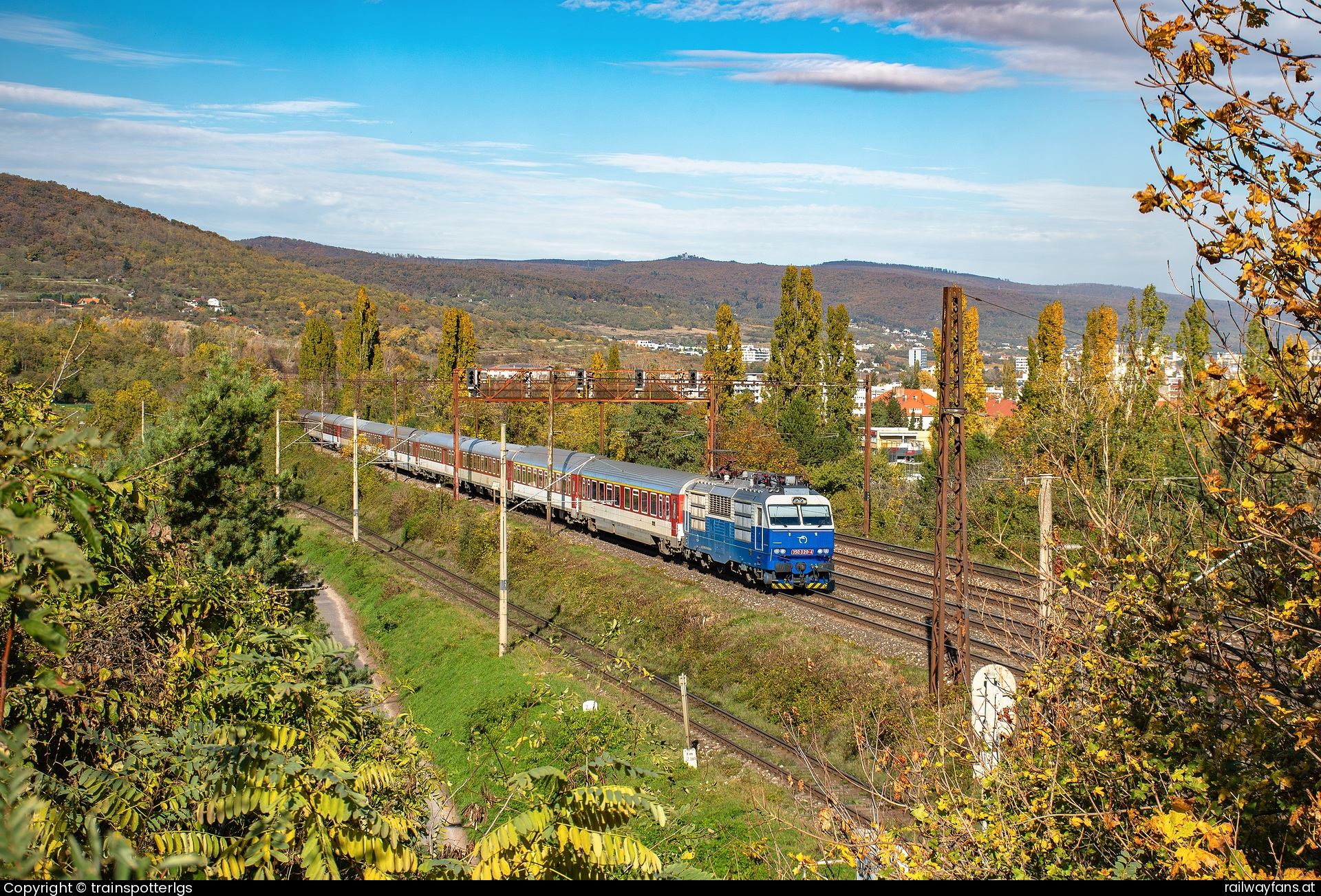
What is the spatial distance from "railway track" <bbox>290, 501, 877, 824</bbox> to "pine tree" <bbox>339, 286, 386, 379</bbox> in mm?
28989

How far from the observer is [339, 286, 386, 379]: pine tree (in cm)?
6656

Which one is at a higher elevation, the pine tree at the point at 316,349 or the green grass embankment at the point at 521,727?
the pine tree at the point at 316,349

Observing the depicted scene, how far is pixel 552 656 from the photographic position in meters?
20.3

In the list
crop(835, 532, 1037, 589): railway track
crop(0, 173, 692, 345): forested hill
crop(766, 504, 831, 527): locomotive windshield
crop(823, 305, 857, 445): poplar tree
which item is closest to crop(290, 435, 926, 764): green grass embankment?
crop(766, 504, 831, 527): locomotive windshield

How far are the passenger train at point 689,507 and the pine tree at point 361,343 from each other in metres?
27.1

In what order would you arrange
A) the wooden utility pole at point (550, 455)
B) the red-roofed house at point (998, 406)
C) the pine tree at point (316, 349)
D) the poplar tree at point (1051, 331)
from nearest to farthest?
1. the wooden utility pole at point (550, 455)
2. the poplar tree at point (1051, 331)
3. the pine tree at point (316, 349)
4. the red-roofed house at point (998, 406)

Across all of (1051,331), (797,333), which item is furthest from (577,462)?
(1051,331)

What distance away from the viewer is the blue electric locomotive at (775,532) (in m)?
23.0

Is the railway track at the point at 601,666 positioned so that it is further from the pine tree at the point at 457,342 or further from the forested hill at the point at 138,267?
the forested hill at the point at 138,267

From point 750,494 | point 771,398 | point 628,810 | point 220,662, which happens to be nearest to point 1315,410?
point 628,810

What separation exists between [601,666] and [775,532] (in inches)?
348

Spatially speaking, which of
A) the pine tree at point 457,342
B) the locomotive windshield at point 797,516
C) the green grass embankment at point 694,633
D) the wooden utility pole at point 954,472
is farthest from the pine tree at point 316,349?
the wooden utility pole at point 954,472

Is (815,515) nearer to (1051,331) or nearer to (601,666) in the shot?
(601,666)

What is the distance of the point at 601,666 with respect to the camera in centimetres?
1521
